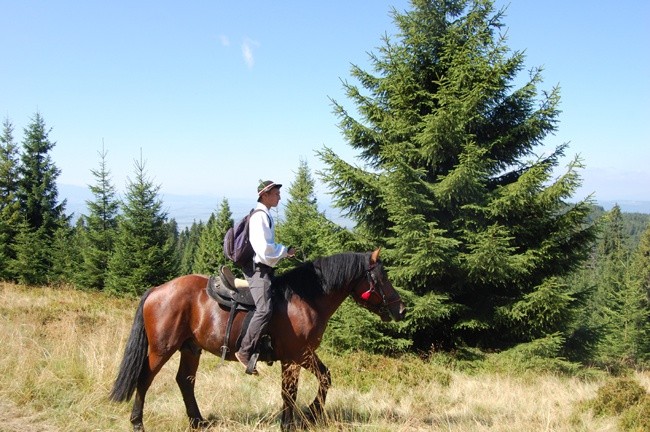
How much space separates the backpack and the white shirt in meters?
0.07

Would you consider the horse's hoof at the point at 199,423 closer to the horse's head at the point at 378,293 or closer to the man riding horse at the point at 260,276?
the man riding horse at the point at 260,276

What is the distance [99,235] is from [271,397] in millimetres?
20283

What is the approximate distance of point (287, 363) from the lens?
4535mm

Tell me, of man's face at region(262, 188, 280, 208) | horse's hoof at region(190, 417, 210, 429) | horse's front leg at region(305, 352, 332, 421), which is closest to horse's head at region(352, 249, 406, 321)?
horse's front leg at region(305, 352, 332, 421)

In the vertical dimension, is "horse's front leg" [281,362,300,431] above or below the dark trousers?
below

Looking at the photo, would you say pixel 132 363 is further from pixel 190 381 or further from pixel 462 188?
pixel 462 188

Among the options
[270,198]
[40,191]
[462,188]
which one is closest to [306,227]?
[462,188]

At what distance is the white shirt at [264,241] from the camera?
4.29 m

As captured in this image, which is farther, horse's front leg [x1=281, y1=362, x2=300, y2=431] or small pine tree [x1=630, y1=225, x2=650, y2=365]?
small pine tree [x1=630, y1=225, x2=650, y2=365]

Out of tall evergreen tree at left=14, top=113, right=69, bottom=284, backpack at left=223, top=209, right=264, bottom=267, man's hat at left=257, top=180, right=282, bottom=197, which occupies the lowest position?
backpack at left=223, top=209, right=264, bottom=267

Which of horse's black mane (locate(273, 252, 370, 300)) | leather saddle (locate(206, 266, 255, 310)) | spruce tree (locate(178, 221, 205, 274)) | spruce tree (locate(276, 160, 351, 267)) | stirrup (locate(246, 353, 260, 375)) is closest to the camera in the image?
stirrup (locate(246, 353, 260, 375))

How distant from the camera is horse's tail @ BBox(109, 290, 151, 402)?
4.44 meters

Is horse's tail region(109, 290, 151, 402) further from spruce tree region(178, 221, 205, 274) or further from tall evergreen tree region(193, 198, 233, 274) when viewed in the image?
spruce tree region(178, 221, 205, 274)

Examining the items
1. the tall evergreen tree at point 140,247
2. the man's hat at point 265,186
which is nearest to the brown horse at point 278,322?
the man's hat at point 265,186
